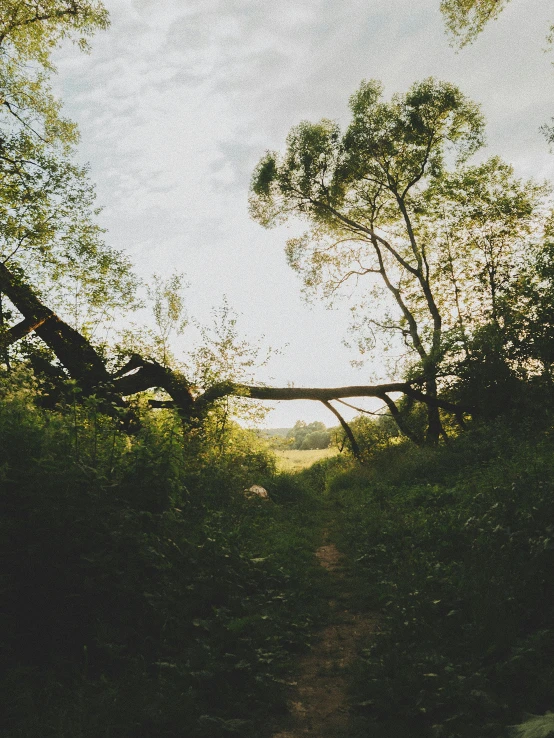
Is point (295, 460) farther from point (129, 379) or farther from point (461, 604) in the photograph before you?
point (461, 604)

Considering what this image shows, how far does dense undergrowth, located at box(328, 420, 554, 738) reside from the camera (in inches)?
134

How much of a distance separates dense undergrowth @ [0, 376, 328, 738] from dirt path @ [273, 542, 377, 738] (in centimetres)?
22

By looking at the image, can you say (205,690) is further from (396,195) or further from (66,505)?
(396,195)

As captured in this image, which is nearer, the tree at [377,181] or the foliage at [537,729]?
the foliage at [537,729]

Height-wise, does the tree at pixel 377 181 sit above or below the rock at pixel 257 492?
above

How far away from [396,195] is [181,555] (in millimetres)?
20826

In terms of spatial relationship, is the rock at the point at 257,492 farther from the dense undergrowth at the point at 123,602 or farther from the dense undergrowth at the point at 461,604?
the dense undergrowth at the point at 123,602

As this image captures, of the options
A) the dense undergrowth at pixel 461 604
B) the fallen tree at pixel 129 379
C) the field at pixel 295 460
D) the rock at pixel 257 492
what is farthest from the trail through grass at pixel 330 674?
the field at pixel 295 460

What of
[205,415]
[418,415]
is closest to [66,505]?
[205,415]

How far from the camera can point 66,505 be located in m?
4.77

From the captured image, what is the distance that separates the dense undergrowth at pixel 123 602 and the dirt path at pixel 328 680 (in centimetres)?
22

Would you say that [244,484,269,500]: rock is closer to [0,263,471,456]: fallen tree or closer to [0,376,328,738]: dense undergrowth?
[0,263,471,456]: fallen tree

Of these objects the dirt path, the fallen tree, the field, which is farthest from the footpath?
the field

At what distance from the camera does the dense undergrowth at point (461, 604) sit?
11.1 ft
